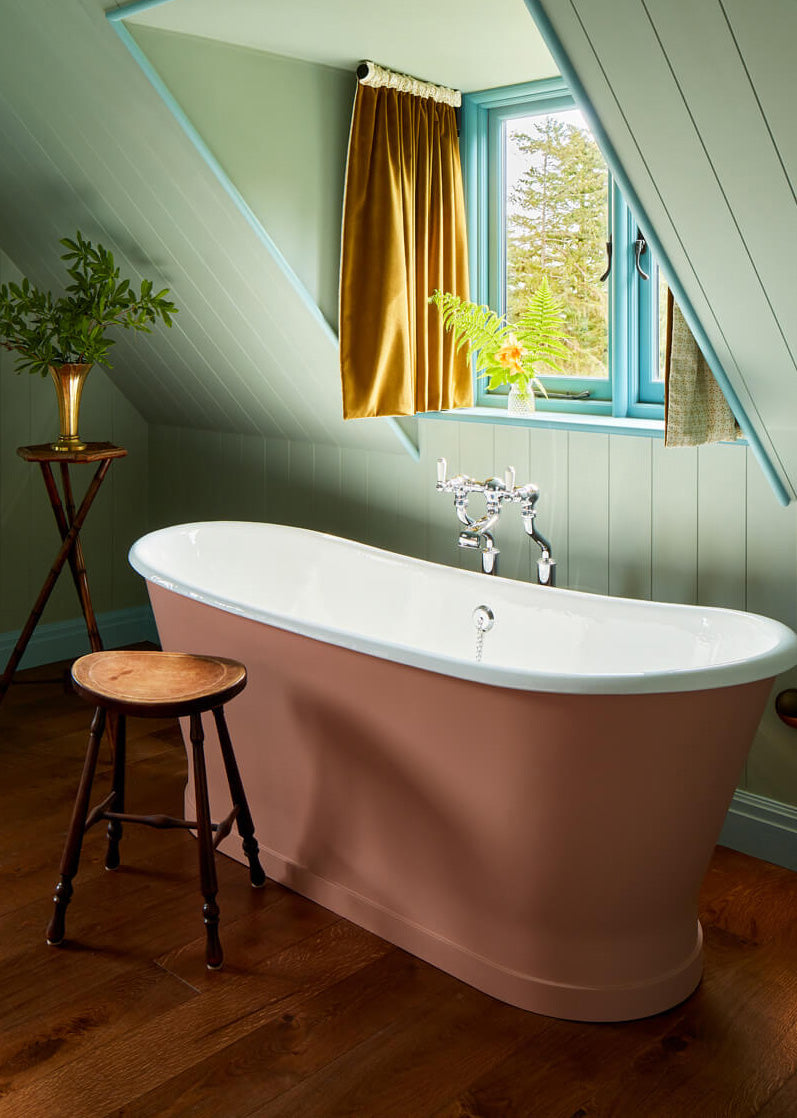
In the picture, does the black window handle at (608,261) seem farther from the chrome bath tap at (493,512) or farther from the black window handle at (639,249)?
the chrome bath tap at (493,512)

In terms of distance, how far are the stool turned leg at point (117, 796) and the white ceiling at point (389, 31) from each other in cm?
176

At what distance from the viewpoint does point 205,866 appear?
2361 millimetres

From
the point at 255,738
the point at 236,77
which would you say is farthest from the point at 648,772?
the point at 236,77

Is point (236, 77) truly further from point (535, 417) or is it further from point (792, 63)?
point (792, 63)

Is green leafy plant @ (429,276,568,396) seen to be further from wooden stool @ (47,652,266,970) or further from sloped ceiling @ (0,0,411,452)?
wooden stool @ (47,652,266,970)

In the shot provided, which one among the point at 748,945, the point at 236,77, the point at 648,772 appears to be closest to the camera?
the point at 648,772

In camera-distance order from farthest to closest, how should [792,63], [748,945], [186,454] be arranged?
[186,454]
[748,945]
[792,63]

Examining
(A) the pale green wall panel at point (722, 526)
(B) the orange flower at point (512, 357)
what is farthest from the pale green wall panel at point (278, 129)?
(A) the pale green wall panel at point (722, 526)

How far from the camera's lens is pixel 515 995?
2.20m

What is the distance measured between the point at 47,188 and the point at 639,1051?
2928mm

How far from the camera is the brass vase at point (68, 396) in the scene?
343cm

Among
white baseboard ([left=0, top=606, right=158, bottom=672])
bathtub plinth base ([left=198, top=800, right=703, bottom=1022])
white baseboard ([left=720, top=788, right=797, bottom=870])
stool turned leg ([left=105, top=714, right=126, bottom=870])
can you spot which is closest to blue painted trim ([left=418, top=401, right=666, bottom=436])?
white baseboard ([left=720, top=788, right=797, bottom=870])

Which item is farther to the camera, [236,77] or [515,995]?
[236,77]

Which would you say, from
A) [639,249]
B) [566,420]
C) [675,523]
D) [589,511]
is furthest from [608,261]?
[675,523]
